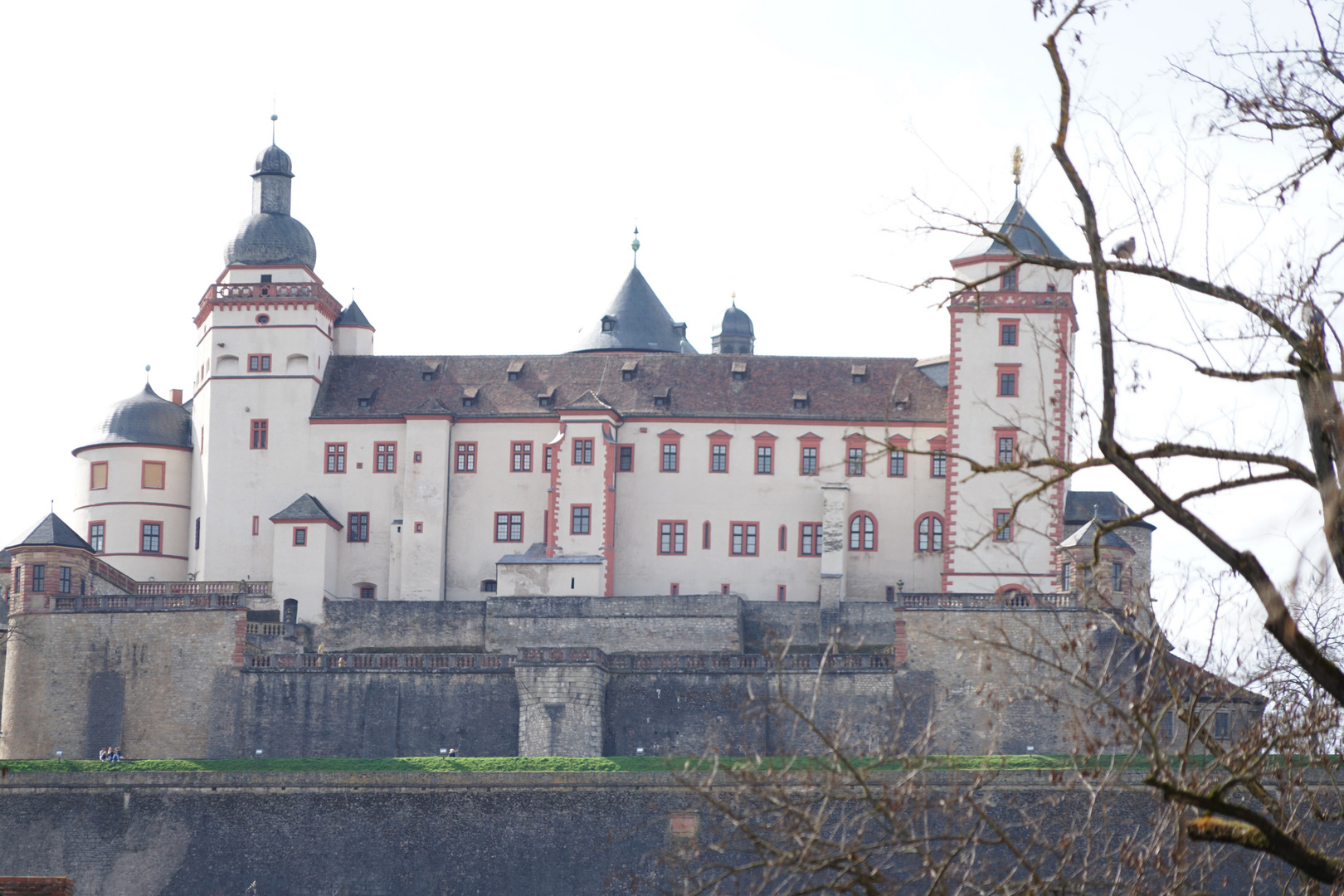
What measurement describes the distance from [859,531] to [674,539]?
634 cm

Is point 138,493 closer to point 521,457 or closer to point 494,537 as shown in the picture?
point 494,537

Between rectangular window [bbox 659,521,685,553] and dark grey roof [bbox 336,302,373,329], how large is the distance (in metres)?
14.4

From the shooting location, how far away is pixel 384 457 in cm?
6531

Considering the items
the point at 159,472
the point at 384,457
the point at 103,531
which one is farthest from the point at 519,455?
the point at 103,531

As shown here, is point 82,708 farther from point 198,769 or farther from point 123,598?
point 198,769

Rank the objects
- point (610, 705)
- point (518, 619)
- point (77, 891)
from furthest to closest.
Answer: point (518, 619)
point (610, 705)
point (77, 891)

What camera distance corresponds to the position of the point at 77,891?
153 feet

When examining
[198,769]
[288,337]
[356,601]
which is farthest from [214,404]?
[198,769]

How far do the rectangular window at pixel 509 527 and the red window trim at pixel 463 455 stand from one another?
201 centimetres

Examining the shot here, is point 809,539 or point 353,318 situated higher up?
point 353,318

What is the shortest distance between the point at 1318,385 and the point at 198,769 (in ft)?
139

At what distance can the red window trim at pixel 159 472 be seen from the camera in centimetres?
6600

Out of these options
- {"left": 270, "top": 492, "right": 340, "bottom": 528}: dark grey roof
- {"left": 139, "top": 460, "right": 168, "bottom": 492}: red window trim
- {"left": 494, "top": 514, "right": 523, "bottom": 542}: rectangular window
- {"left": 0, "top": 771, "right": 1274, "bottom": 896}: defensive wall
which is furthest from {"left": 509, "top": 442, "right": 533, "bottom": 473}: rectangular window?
{"left": 0, "top": 771, "right": 1274, "bottom": 896}: defensive wall

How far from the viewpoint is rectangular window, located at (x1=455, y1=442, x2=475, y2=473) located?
65.3 meters
